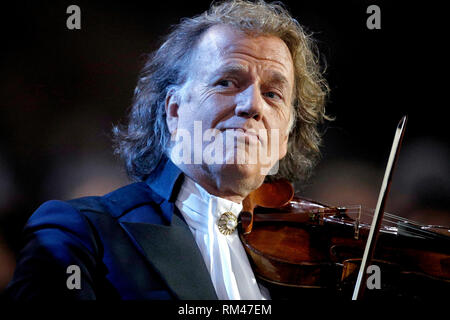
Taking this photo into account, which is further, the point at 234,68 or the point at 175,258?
the point at 234,68

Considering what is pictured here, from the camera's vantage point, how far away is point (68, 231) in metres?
1.35

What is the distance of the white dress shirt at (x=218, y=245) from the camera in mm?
1485

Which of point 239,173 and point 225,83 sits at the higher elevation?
point 225,83

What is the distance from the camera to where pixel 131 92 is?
2096 millimetres

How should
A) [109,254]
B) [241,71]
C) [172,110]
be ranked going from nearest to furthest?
[109,254] → [241,71] → [172,110]

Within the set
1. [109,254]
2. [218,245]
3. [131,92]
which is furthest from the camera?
[131,92]

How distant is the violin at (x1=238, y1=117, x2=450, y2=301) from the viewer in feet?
5.01

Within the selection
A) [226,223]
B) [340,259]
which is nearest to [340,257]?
[340,259]

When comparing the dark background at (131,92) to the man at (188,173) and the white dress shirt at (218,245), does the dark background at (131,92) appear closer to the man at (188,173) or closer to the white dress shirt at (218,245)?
the man at (188,173)

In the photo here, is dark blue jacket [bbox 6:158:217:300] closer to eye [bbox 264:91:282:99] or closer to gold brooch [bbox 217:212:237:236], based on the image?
gold brooch [bbox 217:212:237:236]

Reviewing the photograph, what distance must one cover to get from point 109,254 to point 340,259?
0.81 m

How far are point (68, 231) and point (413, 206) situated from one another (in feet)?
5.64

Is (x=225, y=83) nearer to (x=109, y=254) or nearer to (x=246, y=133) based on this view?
(x=246, y=133)

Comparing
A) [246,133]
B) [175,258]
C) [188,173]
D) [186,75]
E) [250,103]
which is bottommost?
[175,258]
